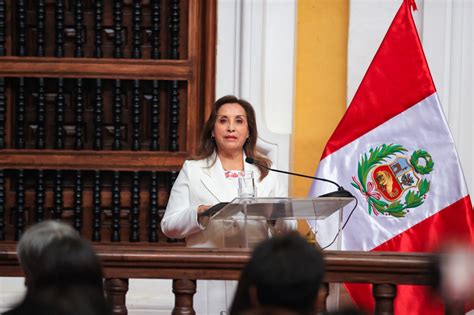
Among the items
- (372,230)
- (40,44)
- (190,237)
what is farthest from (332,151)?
(40,44)

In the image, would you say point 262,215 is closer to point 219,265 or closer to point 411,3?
point 219,265

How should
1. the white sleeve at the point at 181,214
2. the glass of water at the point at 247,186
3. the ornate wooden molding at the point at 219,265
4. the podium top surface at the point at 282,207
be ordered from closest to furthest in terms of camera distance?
the ornate wooden molding at the point at 219,265, the podium top surface at the point at 282,207, the glass of water at the point at 247,186, the white sleeve at the point at 181,214

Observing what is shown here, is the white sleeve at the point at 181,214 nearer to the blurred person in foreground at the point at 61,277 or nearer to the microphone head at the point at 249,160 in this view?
the microphone head at the point at 249,160

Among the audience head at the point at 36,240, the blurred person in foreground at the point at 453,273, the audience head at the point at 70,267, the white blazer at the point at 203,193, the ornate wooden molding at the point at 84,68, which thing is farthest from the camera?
the ornate wooden molding at the point at 84,68

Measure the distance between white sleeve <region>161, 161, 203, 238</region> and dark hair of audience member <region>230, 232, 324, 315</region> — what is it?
85.4 inches

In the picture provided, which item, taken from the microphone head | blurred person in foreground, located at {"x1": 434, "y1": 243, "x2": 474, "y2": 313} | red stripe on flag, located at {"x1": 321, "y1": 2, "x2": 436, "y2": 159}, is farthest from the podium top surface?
blurred person in foreground, located at {"x1": 434, "y1": 243, "x2": 474, "y2": 313}

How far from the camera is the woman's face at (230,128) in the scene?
Answer: 463 centimetres

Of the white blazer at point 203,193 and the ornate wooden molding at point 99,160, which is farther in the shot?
the ornate wooden molding at point 99,160

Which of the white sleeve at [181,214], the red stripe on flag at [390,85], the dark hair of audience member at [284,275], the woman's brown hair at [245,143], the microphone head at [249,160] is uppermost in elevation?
the red stripe on flag at [390,85]

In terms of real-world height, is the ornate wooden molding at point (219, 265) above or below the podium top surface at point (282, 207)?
below

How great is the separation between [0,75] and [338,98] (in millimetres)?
1890

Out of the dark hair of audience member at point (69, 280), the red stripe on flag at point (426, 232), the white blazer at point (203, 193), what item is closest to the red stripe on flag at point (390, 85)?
the red stripe on flag at point (426, 232)

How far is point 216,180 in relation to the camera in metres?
4.56

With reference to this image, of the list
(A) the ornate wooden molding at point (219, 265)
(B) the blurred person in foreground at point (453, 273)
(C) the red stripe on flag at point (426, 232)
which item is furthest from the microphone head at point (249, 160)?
(B) the blurred person in foreground at point (453, 273)
